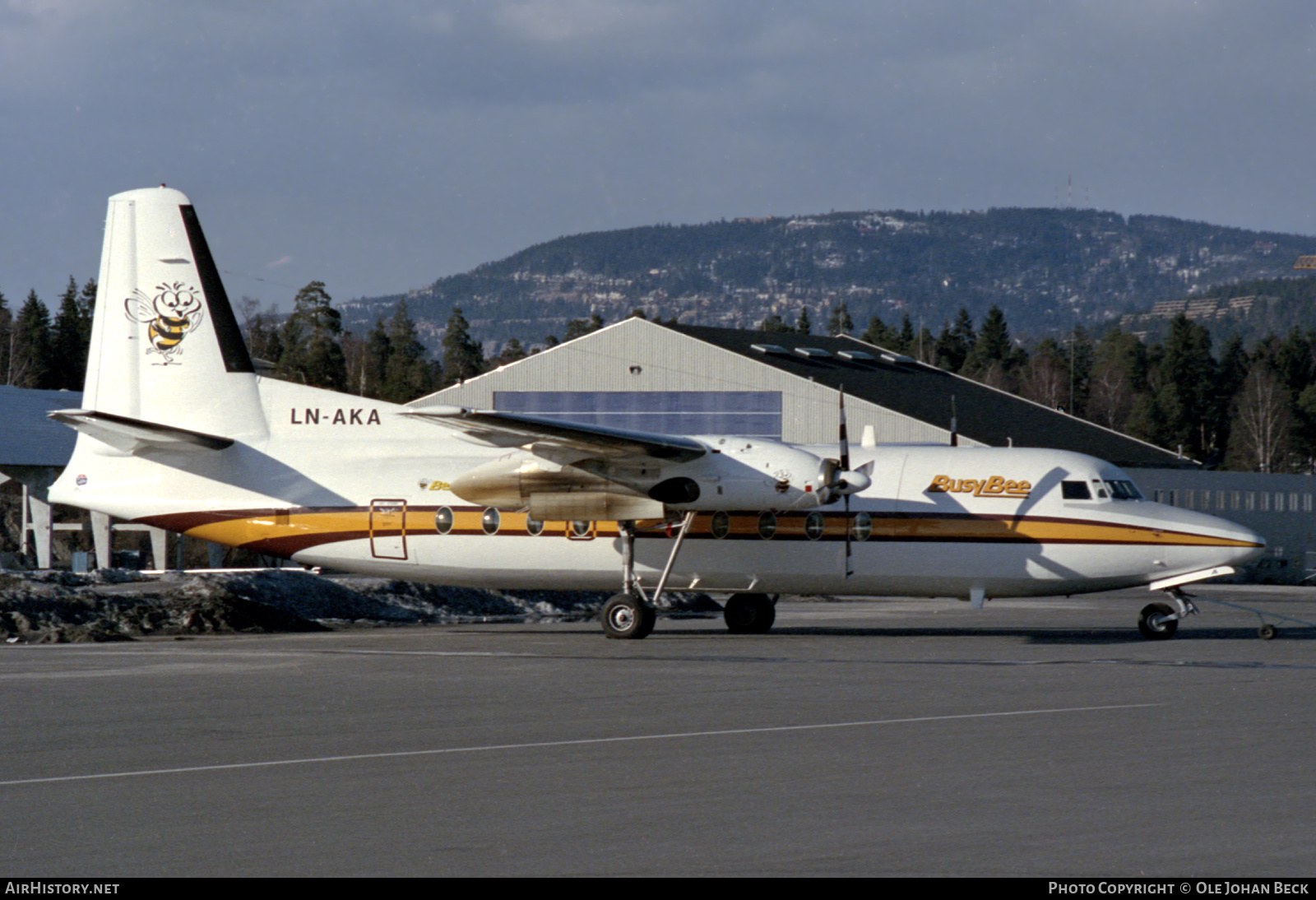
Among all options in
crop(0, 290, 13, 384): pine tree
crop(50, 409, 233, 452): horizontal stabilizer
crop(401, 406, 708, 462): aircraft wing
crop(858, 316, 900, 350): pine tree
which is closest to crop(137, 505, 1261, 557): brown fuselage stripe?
crop(50, 409, 233, 452): horizontal stabilizer

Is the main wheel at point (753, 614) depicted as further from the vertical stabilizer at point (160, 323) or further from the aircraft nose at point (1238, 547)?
the vertical stabilizer at point (160, 323)

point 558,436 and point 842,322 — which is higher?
point 842,322

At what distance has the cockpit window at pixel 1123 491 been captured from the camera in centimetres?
2134

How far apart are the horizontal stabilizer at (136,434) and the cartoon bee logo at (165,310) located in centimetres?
159

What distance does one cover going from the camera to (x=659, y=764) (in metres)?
9.37

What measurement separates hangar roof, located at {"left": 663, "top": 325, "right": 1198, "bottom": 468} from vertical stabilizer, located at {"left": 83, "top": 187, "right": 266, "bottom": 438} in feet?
100.0

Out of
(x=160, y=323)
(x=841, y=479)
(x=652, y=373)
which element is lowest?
(x=841, y=479)

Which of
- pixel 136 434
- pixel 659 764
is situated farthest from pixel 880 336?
pixel 659 764

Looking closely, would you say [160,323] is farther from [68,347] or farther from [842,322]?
[842,322]

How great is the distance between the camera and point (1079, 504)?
21.1 m

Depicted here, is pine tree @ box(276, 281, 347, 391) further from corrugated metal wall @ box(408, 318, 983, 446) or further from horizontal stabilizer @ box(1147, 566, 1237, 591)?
horizontal stabilizer @ box(1147, 566, 1237, 591)

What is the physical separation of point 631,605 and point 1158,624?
7932mm

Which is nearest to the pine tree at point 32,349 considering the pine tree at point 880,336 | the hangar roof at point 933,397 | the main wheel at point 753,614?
the hangar roof at point 933,397
